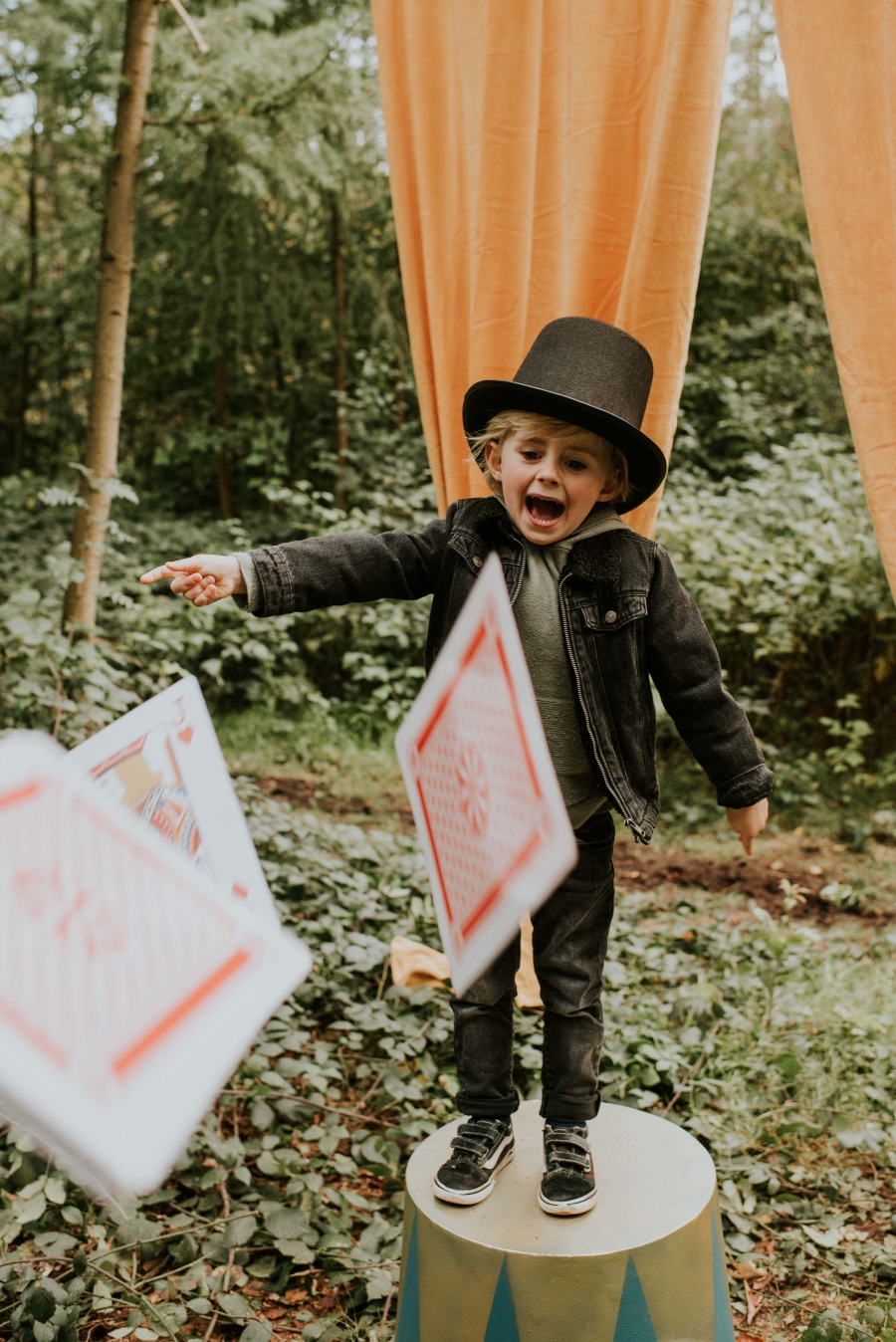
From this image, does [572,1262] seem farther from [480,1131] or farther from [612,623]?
[612,623]

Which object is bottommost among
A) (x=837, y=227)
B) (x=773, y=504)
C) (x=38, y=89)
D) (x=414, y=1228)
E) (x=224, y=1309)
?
(x=224, y=1309)

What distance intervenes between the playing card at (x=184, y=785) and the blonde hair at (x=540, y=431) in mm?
762

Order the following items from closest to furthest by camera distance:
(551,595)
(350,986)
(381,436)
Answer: (551,595) < (350,986) < (381,436)

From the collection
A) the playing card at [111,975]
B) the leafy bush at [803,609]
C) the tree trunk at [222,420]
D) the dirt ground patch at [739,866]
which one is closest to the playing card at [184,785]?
the playing card at [111,975]

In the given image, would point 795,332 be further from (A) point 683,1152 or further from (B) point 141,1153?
(B) point 141,1153

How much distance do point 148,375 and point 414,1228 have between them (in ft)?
21.7

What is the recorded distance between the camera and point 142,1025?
695 millimetres

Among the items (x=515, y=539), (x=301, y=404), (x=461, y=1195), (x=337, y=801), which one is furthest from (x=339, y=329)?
(x=461, y=1195)

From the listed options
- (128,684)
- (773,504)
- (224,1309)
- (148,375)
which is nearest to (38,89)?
(148,375)

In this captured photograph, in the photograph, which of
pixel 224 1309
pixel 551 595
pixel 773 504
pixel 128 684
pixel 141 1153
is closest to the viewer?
pixel 141 1153

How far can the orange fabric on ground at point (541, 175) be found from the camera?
6.28 ft

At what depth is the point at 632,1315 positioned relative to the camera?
4.76 ft

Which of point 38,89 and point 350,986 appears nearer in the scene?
point 350,986

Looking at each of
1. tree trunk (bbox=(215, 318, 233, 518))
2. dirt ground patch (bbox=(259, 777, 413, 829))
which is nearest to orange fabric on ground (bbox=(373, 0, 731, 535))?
dirt ground patch (bbox=(259, 777, 413, 829))
